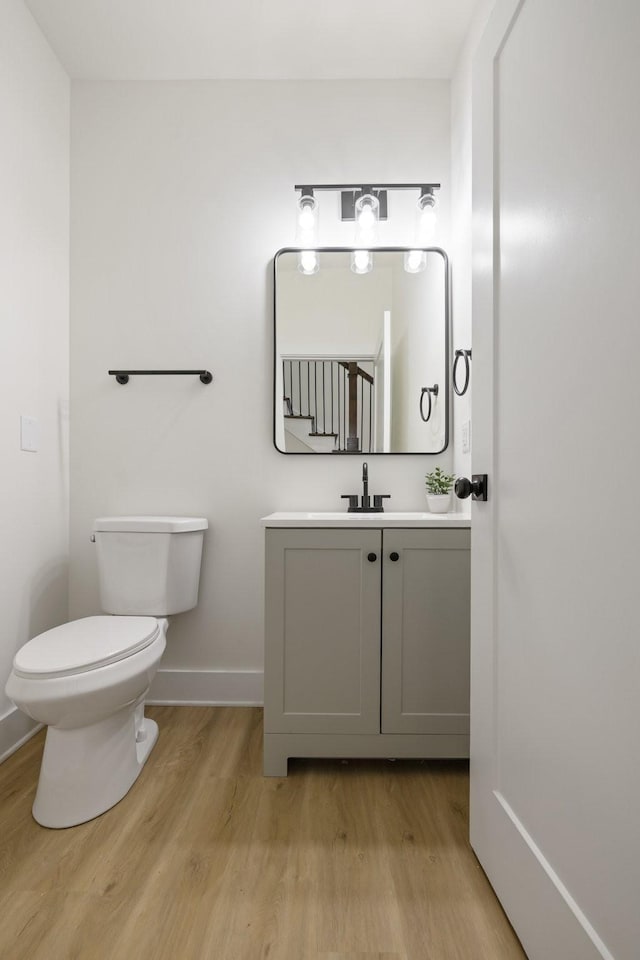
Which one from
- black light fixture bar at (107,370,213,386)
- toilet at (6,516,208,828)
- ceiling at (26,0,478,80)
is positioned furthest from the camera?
black light fixture bar at (107,370,213,386)

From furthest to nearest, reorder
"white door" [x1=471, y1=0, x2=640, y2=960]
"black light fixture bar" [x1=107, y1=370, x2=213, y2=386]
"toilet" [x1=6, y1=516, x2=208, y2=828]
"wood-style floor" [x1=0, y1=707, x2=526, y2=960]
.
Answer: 1. "black light fixture bar" [x1=107, y1=370, x2=213, y2=386]
2. "toilet" [x1=6, y1=516, x2=208, y2=828]
3. "wood-style floor" [x1=0, y1=707, x2=526, y2=960]
4. "white door" [x1=471, y1=0, x2=640, y2=960]

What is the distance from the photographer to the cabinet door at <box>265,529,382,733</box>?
5.31 ft

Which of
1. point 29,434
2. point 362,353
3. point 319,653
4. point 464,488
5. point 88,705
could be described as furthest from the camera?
point 362,353

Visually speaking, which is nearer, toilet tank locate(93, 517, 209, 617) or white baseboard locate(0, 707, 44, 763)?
white baseboard locate(0, 707, 44, 763)

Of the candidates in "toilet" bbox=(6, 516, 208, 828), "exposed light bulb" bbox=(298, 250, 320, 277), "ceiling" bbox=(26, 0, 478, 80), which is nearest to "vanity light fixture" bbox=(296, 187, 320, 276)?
"exposed light bulb" bbox=(298, 250, 320, 277)

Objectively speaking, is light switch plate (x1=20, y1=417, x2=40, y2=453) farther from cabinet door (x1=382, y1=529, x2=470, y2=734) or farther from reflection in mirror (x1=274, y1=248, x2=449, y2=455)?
cabinet door (x1=382, y1=529, x2=470, y2=734)

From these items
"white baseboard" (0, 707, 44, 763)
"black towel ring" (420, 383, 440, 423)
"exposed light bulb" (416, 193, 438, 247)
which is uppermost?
"exposed light bulb" (416, 193, 438, 247)

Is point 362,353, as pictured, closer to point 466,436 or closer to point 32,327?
point 466,436

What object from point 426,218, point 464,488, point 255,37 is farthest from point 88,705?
point 255,37

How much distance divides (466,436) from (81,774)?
5.29 feet

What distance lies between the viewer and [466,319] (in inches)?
77.6

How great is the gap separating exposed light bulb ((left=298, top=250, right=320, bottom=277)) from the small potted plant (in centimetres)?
95

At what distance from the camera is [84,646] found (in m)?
1.47

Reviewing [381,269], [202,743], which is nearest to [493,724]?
[202,743]
